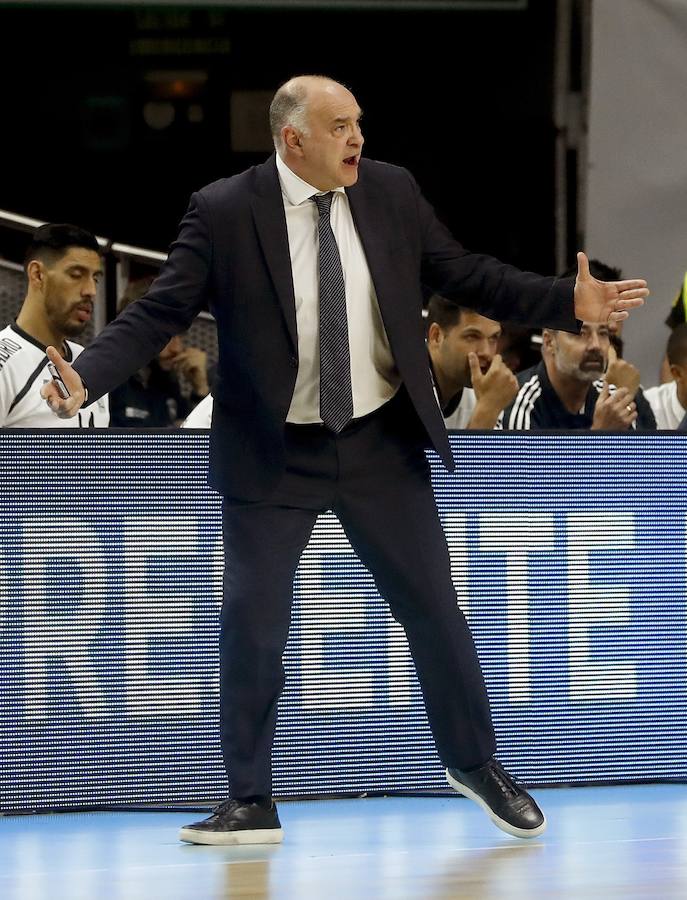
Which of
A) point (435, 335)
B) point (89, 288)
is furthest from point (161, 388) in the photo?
point (435, 335)

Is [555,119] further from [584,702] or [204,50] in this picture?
[584,702]

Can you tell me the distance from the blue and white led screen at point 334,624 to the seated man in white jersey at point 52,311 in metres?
0.65

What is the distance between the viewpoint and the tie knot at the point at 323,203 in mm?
3400

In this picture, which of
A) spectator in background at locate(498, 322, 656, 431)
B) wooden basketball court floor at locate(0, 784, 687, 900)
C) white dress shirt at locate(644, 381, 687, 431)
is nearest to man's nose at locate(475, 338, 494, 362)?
spectator in background at locate(498, 322, 656, 431)

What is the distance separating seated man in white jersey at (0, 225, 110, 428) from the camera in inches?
176

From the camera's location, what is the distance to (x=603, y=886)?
282 centimetres

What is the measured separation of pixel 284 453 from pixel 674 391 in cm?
269

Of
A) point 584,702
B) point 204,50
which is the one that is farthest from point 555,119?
point 584,702

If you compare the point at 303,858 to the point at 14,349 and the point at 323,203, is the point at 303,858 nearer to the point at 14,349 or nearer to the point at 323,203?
the point at 323,203

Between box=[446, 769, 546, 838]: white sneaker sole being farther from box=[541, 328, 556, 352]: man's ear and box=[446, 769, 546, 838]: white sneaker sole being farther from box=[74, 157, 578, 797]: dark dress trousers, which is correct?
box=[541, 328, 556, 352]: man's ear

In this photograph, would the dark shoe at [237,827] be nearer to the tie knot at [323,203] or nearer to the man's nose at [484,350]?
the tie knot at [323,203]

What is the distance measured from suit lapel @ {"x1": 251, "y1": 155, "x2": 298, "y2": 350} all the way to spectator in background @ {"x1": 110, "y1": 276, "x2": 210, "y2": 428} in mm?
1853

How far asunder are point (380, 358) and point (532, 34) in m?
3.39

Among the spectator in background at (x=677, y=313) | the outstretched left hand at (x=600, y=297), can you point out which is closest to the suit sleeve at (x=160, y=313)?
the outstretched left hand at (x=600, y=297)
